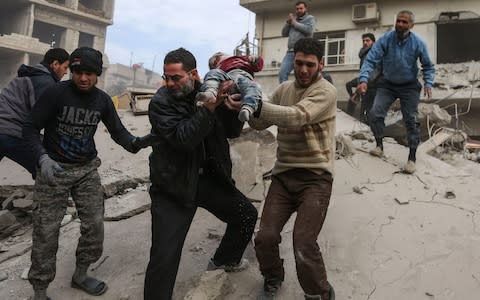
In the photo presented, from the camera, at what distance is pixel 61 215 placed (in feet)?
8.45

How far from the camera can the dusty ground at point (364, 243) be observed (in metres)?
2.64

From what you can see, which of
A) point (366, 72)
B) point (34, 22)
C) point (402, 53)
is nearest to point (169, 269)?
point (366, 72)

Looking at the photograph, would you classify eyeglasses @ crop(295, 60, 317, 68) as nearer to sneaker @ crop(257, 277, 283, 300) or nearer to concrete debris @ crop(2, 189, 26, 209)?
sneaker @ crop(257, 277, 283, 300)

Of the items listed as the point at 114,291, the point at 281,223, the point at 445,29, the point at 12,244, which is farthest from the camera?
the point at 445,29

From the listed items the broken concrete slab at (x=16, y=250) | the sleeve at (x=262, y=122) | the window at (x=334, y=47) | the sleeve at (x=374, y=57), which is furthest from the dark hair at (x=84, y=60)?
the window at (x=334, y=47)

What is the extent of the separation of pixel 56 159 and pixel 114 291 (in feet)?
3.50

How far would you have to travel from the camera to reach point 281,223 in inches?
92.6

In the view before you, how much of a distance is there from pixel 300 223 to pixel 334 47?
11779 millimetres

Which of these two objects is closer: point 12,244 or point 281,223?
point 281,223

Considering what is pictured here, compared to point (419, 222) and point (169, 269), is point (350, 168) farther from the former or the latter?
point (169, 269)

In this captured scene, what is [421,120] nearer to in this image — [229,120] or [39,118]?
[229,120]

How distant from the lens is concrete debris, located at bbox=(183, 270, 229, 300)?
7.84ft

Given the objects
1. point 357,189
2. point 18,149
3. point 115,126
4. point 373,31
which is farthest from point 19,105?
point 373,31

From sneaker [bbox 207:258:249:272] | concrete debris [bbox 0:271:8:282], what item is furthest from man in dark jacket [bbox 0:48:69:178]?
sneaker [bbox 207:258:249:272]
